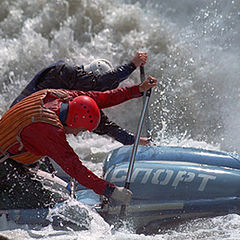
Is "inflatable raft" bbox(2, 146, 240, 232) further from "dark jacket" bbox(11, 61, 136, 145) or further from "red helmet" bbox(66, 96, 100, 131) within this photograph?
"red helmet" bbox(66, 96, 100, 131)

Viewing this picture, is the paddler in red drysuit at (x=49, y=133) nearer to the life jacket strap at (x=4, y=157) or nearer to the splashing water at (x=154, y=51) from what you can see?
the life jacket strap at (x=4, y=157)

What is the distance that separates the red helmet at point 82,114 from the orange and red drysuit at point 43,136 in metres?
0.10

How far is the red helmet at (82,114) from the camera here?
3271 millimetres

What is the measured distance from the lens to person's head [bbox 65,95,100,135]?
3271mm

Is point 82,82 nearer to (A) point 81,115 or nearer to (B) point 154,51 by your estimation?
(A) point 81,115

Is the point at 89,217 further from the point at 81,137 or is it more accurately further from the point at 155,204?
the point at 81,137

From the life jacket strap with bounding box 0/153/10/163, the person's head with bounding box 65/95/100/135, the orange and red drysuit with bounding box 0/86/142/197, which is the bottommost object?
the life jacket strap with bounding box 0/153/10/163

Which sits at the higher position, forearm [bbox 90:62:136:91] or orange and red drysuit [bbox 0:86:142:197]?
forearm [bbox 90:62:136:91]

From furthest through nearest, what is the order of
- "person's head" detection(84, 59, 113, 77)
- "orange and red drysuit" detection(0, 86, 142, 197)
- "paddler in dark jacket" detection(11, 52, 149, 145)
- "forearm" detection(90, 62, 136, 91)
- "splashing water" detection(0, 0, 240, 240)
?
"splashing water" detection(0, 0, 240, 240) < "person's head" detection(84, 59, 113, 77) < "forearm" detection(90, 62, 136, 91) < "paddler in dark jacket" detection(11, 52, 149, 145) < "orange and red drysuit" detection(0, 86, 142, 197)

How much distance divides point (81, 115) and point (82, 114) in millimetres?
11

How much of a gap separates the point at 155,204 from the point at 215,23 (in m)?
5.31

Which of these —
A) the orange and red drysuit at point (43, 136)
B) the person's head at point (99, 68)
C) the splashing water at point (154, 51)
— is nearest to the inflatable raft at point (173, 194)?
the orange and red drysuit at point (43, 136)

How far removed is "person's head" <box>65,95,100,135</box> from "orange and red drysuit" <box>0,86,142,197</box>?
99 millimetres

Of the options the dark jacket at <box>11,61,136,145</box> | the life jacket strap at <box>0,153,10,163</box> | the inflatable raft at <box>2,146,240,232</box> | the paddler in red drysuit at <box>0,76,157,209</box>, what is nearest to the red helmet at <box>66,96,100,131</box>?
the paddler in red drysuit at <box>0,76,157,209</box>
